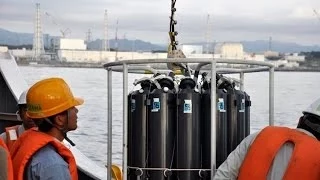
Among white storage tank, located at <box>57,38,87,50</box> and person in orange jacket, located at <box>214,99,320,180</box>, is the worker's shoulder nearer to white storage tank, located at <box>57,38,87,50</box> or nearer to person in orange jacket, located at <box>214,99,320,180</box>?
person in orange jacket, located at <box>214,99,320,180</box>

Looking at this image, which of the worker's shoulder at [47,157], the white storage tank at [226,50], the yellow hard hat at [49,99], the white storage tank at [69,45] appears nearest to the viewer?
the worker's shoulder at [47,157]

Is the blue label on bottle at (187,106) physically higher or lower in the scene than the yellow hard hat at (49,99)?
lower

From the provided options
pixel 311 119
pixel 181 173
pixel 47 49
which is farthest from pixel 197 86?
pixel 47 49

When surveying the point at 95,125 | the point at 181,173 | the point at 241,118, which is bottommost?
the point at 95,125

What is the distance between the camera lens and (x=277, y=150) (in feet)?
9.24

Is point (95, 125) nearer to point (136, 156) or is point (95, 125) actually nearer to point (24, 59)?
point (136, 156)

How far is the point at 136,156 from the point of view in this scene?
12.0 feet

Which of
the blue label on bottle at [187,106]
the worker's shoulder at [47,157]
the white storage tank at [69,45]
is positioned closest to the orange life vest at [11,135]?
the blue label on bottle at [187,106]

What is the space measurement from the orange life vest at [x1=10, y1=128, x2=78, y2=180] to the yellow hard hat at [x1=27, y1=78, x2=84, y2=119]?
96mm

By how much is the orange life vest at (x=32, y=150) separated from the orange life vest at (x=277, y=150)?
0.79 m

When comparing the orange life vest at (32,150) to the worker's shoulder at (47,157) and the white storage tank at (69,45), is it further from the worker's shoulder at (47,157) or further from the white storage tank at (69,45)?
the white storage tank at (69,45)

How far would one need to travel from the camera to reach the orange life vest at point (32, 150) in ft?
9.00

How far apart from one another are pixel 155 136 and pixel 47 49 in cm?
7109

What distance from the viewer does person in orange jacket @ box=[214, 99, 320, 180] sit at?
8.95 feet
